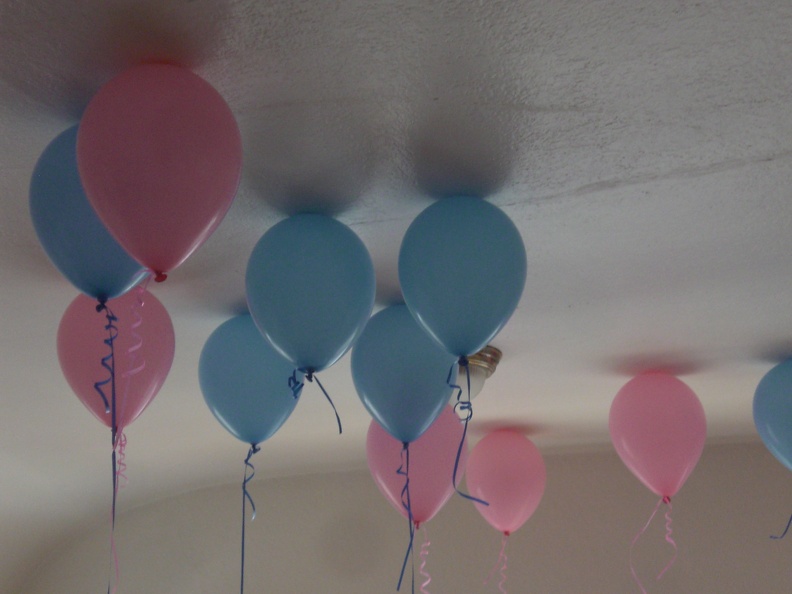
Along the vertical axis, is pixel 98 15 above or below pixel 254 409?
above

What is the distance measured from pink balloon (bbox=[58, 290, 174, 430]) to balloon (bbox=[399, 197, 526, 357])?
0.48m

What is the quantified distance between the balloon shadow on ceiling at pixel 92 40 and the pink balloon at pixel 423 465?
98 cm

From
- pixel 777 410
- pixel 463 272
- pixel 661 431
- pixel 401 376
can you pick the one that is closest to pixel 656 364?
pixel 661 431

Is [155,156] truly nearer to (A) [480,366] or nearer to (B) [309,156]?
(B) [309,156]

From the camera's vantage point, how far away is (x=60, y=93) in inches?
43.2

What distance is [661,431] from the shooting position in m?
1.90

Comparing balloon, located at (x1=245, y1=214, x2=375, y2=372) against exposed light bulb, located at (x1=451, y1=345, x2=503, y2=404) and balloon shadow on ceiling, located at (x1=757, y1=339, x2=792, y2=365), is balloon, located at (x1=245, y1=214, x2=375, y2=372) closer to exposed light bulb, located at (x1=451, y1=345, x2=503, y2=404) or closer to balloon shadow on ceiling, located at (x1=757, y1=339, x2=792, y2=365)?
exposed light bulb, located at (x1=451, y1=345, x2=503, y2=404)

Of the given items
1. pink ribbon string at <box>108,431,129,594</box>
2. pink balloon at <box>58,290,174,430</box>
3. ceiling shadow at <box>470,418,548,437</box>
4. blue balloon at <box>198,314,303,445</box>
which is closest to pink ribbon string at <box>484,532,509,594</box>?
ceiling shadow at <box>470,418,548,437</box>

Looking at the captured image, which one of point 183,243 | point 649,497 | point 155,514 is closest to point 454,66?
point 183,243

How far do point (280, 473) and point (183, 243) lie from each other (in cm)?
217

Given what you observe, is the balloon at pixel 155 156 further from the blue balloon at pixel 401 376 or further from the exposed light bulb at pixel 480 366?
the exposed light bulb at pixel 480 366

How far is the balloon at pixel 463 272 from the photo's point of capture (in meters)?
1.25

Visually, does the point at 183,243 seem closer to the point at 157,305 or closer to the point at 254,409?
the point at 157,305

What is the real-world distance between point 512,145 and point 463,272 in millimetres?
200
